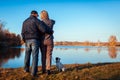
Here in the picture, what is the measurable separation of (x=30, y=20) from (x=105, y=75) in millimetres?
3631

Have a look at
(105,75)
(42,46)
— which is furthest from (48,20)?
(105,75)

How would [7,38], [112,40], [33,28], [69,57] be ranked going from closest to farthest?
1. [33,28]
2. [69,57]
3. [7,38]
4. [112,40]

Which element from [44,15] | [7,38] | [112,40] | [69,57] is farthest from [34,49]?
[112,40]

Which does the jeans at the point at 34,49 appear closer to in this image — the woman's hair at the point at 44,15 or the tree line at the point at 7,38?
the woman's hair at the point at 44,15

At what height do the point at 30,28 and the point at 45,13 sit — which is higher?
the point at 45,13

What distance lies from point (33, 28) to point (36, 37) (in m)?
0.37

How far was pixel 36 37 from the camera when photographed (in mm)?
9555

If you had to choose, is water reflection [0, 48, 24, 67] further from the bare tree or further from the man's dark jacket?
the bare tree

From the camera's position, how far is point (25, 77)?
9227 millimetres

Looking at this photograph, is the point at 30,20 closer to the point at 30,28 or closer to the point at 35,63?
the point at 30,28

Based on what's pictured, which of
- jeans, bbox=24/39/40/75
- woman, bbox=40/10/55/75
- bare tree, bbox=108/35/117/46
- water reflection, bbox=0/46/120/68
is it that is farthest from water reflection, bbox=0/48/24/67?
bare tree, bbox=108/35/117/46

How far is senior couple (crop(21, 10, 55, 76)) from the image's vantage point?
948 cm

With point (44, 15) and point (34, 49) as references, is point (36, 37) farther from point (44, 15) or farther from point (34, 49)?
point (44, 15)

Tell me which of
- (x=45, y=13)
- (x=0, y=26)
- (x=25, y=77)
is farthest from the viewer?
(x=0, y=26)
